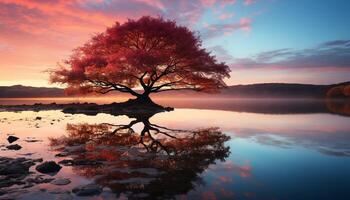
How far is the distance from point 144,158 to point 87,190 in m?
3.31

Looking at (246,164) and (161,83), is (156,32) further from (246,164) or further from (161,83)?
(246,164)

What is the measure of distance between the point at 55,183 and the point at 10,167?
6.07 feet

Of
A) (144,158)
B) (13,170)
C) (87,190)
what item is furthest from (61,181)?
(144,158)

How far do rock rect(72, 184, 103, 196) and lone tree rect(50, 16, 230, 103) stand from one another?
2465 cm

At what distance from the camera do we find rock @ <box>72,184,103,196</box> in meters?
6.23

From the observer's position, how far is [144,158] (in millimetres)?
9500

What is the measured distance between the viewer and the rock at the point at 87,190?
6230 mm

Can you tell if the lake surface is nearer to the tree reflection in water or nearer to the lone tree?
the tree reflection in water

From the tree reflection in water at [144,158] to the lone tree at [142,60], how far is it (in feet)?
56.8

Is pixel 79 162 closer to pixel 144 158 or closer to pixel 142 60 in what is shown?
pixel 144 158

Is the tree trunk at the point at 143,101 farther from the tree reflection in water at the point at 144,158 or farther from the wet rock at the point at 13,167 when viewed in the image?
the wet rock at the point at 13,167

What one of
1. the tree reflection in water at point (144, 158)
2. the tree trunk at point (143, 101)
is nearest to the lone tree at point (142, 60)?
the tree trunk at point (143, 101)

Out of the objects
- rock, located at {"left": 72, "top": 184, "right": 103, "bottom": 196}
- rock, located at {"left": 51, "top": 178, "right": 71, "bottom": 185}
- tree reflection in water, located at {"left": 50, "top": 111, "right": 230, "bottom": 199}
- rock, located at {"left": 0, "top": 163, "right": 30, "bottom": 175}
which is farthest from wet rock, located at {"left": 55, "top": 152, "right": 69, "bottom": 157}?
rock, located at {"left": 72, "top": 184, "right": 103, "bottom": 196}

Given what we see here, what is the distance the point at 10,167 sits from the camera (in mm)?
7867
